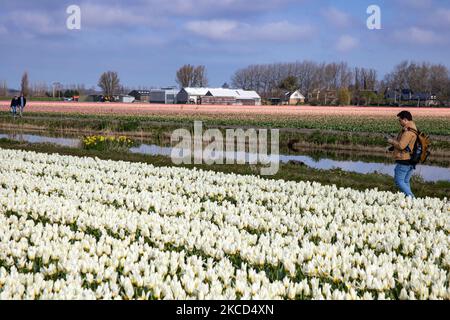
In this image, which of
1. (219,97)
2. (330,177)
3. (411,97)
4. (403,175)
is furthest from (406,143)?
(411,97)

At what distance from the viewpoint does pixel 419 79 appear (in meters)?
101

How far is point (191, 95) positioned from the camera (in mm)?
106250

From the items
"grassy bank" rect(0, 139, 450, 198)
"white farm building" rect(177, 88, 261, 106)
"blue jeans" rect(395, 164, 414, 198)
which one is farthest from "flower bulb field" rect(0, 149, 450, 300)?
"white farm building" rect(177, 88, 261, 106)

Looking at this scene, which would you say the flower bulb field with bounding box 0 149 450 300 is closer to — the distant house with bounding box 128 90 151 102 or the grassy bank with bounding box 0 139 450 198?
the grassy bank with bounding box 0 139 450 198

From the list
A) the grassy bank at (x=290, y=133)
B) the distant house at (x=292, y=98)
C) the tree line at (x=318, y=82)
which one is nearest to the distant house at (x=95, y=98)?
the tree line at (x=318, y=82)

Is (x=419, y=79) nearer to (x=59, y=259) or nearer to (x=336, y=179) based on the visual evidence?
(x=336, y=179)

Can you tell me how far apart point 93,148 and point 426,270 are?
17.4m

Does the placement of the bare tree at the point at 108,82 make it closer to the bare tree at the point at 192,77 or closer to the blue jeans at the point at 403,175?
the bare tree at the point at 192,77

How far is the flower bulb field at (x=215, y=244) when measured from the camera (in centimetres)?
498

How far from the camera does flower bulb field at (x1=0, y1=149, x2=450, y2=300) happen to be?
16.3 feet

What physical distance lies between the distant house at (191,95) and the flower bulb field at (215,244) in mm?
94612

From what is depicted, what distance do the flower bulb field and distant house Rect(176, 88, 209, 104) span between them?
310 ft

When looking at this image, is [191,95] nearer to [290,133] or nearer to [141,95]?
[141,95]

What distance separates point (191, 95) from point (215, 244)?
331 ft
